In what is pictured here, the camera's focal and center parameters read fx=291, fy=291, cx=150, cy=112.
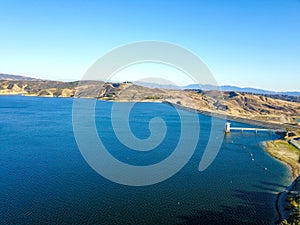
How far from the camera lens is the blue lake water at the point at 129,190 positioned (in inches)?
698

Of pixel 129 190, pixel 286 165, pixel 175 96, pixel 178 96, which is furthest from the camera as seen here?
pixel 175 96

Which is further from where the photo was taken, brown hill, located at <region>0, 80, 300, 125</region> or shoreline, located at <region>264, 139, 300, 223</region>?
brown hill, located at <region>0, 80, 300, 125</region>

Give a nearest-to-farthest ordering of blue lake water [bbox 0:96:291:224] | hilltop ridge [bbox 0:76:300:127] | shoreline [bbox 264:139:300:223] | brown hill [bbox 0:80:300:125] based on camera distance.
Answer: blue lake water [bbox 0:96:291:224]
shoreline [bbox 264:139:300:223]
hilltop ridge [bbox 0:76:300:127]
brown hill [bbox 0:80:300:125]

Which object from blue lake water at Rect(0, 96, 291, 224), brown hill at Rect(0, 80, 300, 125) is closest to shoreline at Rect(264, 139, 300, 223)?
blue lake water at Rect(0, 96, 291, 224)

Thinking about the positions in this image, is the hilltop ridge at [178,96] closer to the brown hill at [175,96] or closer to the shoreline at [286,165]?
the brown hill at [175,96]

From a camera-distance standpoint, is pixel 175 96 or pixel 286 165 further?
pixel 175 96

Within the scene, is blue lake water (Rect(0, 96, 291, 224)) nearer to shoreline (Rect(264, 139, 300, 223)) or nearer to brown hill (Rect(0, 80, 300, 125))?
shoreline (Rect(264, 139, 300, 223))

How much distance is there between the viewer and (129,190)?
22047 millimetres

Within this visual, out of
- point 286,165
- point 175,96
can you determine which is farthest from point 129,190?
point 175,96

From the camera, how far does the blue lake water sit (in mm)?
17734

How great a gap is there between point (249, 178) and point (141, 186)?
405 inches

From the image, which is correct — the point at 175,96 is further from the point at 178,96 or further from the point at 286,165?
the point at 286,165

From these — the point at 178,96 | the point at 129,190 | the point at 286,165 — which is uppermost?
the point at 178,96

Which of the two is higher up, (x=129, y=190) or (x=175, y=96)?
(x=175, y=96)
